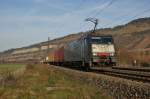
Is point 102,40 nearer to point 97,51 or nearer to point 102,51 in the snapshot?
point 102,51

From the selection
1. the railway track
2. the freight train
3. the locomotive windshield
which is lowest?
the railway track

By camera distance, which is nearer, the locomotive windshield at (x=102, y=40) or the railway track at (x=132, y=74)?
the railway track at (x=132, y=74)

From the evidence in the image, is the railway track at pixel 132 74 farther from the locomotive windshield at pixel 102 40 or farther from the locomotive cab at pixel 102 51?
the locomotive windshield at pixel 102 40

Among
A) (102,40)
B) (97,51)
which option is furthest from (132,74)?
(102,40)

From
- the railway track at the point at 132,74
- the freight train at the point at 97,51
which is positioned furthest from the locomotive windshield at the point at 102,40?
the railway track at the point at 132,74

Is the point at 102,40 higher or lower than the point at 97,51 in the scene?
higher

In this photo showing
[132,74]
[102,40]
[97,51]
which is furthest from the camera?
[102,40]

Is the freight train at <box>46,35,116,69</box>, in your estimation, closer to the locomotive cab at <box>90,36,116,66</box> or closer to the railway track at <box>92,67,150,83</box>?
the locomotive cab at <box>90,36,116,66</box>

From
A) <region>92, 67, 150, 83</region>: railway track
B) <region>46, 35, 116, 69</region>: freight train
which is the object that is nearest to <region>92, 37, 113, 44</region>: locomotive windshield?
<region>46, 35, 116, 69</region>: freight train

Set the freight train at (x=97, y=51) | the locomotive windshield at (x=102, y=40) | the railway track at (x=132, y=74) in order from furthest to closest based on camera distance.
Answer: the locomotive windshield at (x=102, y=40)
the freight train at (x=97, y=51)
the railway track at (x=132, y=74)

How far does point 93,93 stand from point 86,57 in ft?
49.0

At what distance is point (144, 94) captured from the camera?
40.4ft

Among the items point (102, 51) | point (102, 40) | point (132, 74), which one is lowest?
point (132, 74)

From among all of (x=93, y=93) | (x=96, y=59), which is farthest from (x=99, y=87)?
(x=96, y=59)
